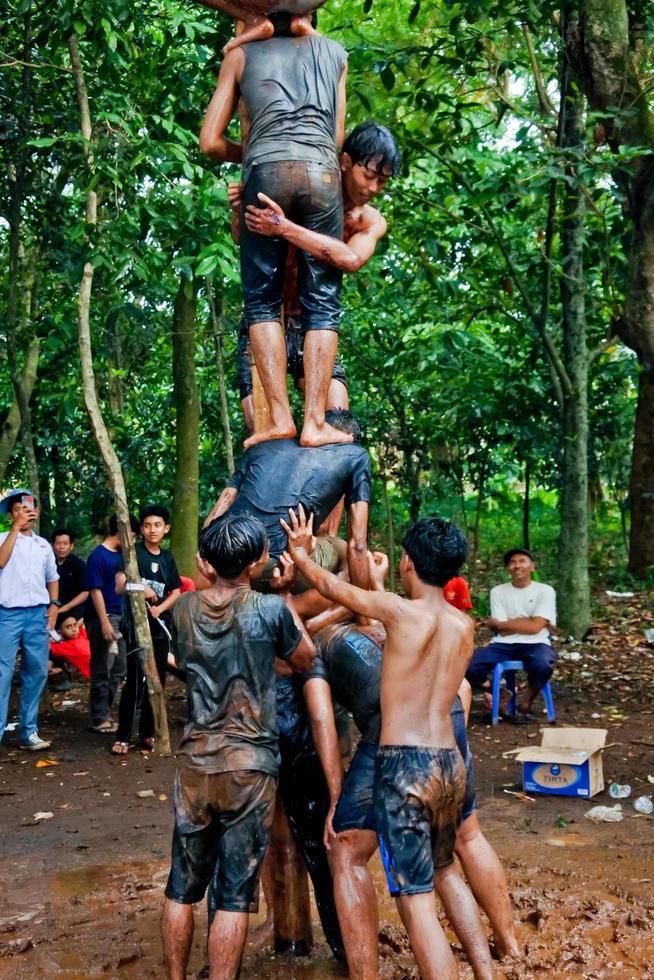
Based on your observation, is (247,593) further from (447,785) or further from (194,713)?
(447,785)

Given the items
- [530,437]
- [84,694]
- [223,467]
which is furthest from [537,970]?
[223,467]

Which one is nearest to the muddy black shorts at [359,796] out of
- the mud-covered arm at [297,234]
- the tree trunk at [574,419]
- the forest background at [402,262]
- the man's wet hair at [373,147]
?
the mud-covered arm at [297,234]

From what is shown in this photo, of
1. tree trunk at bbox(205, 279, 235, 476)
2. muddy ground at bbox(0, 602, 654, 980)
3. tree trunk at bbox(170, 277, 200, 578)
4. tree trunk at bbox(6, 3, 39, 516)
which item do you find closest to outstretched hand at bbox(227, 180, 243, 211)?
muddy ground at bbox(0, 602, 654, 980)

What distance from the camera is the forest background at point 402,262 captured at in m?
8.02

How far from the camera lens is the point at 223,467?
1544 cm

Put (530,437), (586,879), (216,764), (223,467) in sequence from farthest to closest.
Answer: (223,467), (530,437), (586,879), (216,764)

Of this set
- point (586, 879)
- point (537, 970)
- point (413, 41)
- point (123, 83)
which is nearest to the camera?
point (537, 970)

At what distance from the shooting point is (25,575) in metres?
8.04

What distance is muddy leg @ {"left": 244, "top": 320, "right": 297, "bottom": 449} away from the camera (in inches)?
178

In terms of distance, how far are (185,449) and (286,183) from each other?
24.6ft

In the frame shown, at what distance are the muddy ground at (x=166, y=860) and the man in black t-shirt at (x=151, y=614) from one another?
0.78 ft

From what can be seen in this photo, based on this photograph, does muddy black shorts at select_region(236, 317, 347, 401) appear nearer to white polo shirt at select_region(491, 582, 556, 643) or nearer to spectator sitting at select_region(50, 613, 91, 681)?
white polo shirt at select_region(491, 582, 556, 643)

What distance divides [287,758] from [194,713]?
2.26 feet

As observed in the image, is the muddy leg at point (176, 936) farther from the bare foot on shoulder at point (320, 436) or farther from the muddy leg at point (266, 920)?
the bare foot on shoulder at point (320, 436)
